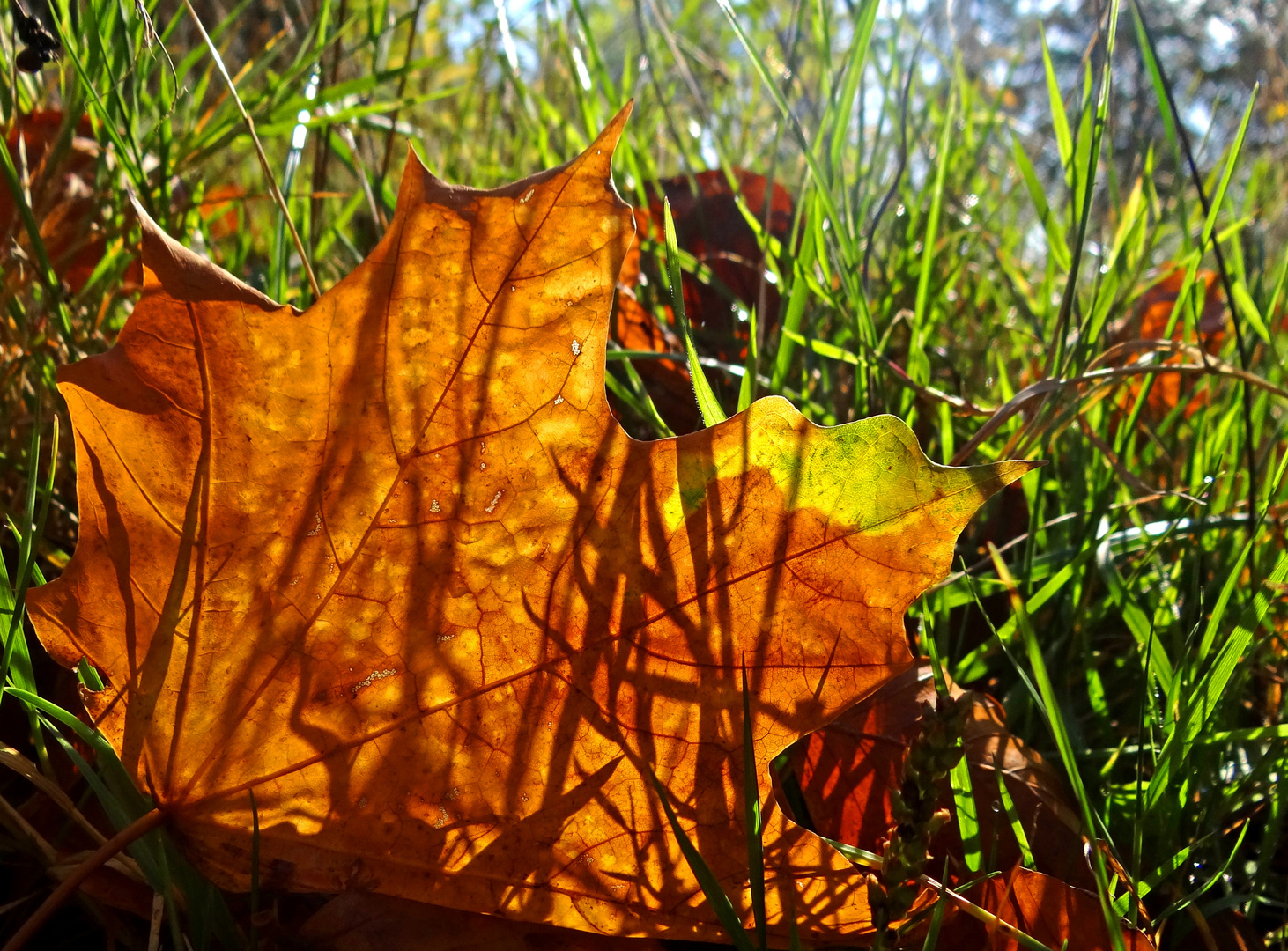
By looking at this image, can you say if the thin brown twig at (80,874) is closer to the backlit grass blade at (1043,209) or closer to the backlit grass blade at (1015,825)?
the backlit grass blade at (1015,825)

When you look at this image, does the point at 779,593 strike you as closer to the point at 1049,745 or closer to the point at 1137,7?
the point at 1049,745

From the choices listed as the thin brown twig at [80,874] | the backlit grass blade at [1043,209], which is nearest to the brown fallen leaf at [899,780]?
the thin brown twig at [80,874]

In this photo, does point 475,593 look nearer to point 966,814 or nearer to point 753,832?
point 753,832

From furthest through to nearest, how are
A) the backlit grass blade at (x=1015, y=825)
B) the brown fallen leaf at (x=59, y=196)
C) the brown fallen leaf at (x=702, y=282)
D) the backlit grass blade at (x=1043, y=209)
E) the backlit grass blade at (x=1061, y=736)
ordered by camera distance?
1. the backlit grass blade at (x=1043, y=209)
2. the brown fallen leaf at (x=702, y=282)
3. the brown fallen leaf at (x=59, y=196)
4. the backlit grass blade at (x=1015, y=825)
5. the backlit grass blade at (x=1061, y=736)

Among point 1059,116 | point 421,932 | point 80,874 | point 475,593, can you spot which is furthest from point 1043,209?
point 80,874

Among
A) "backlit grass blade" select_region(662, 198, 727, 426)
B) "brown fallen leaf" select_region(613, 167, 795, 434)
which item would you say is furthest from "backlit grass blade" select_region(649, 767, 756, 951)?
"brown fallen leaf" select_region(613, 167, 795, 434)

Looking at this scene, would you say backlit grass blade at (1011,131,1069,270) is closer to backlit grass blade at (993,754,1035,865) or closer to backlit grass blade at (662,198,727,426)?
backlit grass blade at (662,198,727,426)
